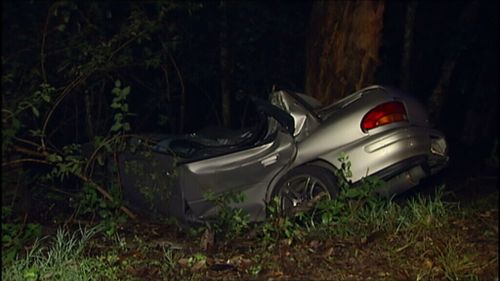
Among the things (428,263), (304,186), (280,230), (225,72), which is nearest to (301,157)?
(304,186)

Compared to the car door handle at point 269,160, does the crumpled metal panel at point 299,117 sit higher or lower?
higher

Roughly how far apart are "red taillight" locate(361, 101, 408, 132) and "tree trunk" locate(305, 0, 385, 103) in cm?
142

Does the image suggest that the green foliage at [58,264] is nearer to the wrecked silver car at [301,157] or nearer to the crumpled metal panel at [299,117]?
the wrecked silver car at [301,157]

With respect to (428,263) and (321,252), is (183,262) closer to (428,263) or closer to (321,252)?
(321,252)

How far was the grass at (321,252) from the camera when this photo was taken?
21.1ft

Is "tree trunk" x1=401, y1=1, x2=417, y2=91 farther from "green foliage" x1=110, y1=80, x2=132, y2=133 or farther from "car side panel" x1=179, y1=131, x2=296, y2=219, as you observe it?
"green foliage" x1=110, y1=80, x2=132, y2=133

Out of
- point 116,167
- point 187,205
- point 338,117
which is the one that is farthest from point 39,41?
point 338,117

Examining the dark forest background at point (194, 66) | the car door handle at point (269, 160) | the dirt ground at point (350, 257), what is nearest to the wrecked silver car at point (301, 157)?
the car door handle at point (269, 160)

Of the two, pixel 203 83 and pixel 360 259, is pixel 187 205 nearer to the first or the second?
pixel 360 259

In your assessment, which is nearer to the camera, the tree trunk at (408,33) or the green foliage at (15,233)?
the green foliage at (15,233)

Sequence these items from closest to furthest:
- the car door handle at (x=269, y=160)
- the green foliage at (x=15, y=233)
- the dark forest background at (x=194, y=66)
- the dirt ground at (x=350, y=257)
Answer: the dirt ground at (x=350, y=257) < the green foliage at (x=15, y=233) < the car door handle at (x=269, y=160) < the dark forest background at (x=194, y=66)

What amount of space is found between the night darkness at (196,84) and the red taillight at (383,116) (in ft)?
3.23

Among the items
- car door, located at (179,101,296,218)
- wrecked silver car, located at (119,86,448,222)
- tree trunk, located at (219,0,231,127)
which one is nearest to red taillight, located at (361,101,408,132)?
wrecked silver car, located at (119,86,448,222)

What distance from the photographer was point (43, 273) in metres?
6.51
